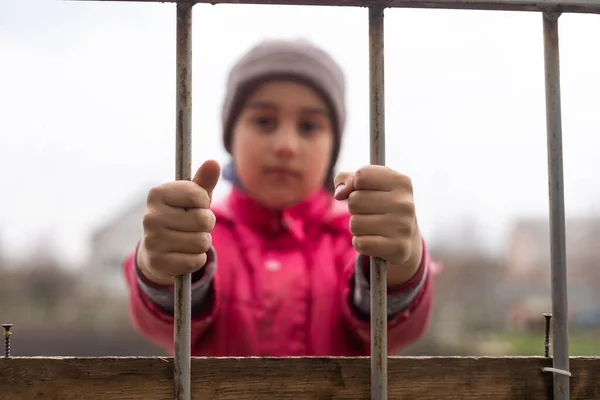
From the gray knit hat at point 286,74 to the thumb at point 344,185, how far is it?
869 millimetres

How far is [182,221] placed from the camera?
0.88m

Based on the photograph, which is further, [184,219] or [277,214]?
[277,214]

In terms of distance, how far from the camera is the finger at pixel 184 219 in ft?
2.85

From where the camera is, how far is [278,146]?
1621mm

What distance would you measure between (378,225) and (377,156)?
105mm

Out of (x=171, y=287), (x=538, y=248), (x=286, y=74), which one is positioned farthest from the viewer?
(x=538, y=248)

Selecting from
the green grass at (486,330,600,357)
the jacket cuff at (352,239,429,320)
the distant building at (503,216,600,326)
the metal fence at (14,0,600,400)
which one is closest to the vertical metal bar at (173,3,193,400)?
the metal fence at (14,0,600,400)

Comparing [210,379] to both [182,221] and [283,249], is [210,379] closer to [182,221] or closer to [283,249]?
[182,221]

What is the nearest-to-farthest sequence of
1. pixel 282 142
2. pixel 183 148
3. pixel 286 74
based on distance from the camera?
pixel 183 148, pixel 282 142, pixel 286 74

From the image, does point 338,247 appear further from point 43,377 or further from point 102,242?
point 102,242

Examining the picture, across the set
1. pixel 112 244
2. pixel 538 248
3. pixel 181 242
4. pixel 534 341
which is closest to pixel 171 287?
pixel 181 242

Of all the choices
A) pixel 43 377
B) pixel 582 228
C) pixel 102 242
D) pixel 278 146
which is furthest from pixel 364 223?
pixel 582 228

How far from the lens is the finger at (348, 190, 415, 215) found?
0.89 metres

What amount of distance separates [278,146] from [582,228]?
3305 cm
